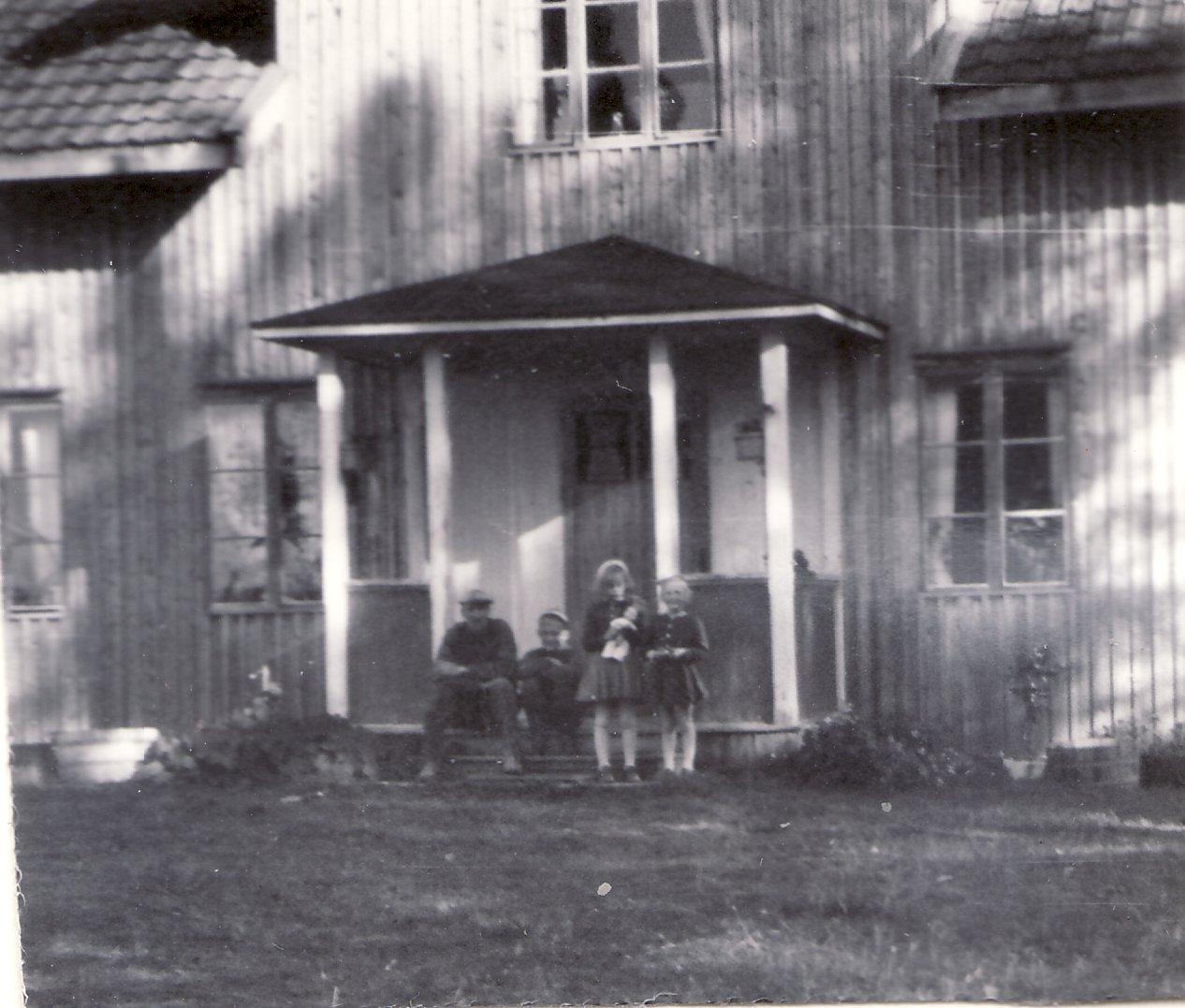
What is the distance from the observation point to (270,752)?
7215mm

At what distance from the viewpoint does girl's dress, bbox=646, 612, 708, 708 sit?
7109mm

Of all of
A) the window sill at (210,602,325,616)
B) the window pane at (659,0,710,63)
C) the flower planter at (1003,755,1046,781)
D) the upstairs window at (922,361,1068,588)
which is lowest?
the flower planter at (1003,755,1046,781)

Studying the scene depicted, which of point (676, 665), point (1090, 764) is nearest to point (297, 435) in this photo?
point (676, 665)

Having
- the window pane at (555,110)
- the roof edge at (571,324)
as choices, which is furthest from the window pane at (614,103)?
the roof edge at (571,324)

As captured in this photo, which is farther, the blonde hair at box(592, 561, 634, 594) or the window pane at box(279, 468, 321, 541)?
the window pane at box(279, 468, 321, 541)

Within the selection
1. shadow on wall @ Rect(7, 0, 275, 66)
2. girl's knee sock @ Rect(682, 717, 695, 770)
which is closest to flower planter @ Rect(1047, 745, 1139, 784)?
girl's knee sock @ Rect(682, 717, 695, 770)

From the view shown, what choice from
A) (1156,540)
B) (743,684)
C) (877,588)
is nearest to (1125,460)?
(1156,540)

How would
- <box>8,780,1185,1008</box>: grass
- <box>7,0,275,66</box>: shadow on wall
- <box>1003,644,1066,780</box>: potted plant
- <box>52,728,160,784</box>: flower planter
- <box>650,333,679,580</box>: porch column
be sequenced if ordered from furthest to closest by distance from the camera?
<box>7,0,275,66</box>: shadow on wall, <box>650,333,679,580</box>: porch column, <box>52,728,160,784</box>: flower planter, <box>1003,644,1066,780</box>: potted plant, <box>8,780,1185,1008</box>: grass

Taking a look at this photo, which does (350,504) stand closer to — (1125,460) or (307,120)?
(307,120)

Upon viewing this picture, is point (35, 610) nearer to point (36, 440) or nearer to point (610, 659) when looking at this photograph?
point (36, 440)

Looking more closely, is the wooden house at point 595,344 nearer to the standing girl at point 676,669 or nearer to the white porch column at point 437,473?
the white porch column at point 437,473

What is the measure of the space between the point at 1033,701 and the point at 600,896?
1954 mm

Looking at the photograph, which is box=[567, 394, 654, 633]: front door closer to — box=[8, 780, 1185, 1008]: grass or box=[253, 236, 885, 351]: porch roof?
box=[253, 236, 885, 351]: porch roof

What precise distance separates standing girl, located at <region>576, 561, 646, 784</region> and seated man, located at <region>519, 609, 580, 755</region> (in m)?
0.07
